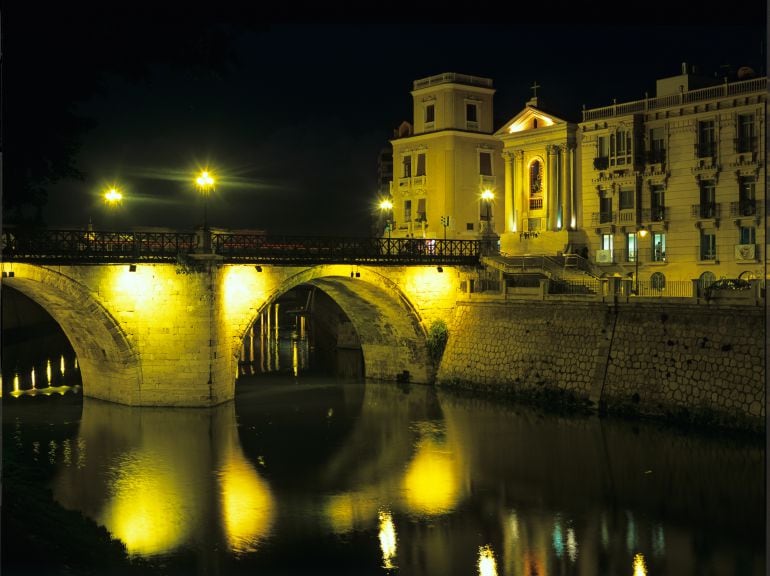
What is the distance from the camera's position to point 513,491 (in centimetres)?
2461

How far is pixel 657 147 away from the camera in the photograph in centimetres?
4462

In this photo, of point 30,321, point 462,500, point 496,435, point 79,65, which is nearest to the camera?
point 79,65

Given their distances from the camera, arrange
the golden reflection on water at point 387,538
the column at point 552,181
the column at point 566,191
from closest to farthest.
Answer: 1. the golden reflection on water at point 387,538
2. the column at point 566,191
3. the column at point 552,181

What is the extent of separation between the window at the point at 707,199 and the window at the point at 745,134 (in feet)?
7.27

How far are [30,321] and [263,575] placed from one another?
4560cm

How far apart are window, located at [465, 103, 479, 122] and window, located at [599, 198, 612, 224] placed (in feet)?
40.5

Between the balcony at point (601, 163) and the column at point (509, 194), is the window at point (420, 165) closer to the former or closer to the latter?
the column at point (509, 194)

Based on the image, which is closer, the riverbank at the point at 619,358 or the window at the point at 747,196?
the riverbank at the point at 619,358

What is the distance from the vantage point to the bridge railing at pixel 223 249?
32.2 m

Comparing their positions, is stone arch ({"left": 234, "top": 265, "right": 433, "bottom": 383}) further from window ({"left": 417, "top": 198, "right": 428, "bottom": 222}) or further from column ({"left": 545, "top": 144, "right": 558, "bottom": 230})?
window ({"left": 417, "top": 198, "right": 428, "bottom": 222})

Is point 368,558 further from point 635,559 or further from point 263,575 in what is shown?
point 635,559

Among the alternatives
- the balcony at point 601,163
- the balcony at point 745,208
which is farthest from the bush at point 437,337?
the balcony at point 745,208

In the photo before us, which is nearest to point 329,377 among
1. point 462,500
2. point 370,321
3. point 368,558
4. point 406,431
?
point 370,321

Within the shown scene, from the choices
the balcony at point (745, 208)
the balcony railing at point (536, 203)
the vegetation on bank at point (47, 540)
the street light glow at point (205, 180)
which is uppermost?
the balcony railing at point (536, 203)
